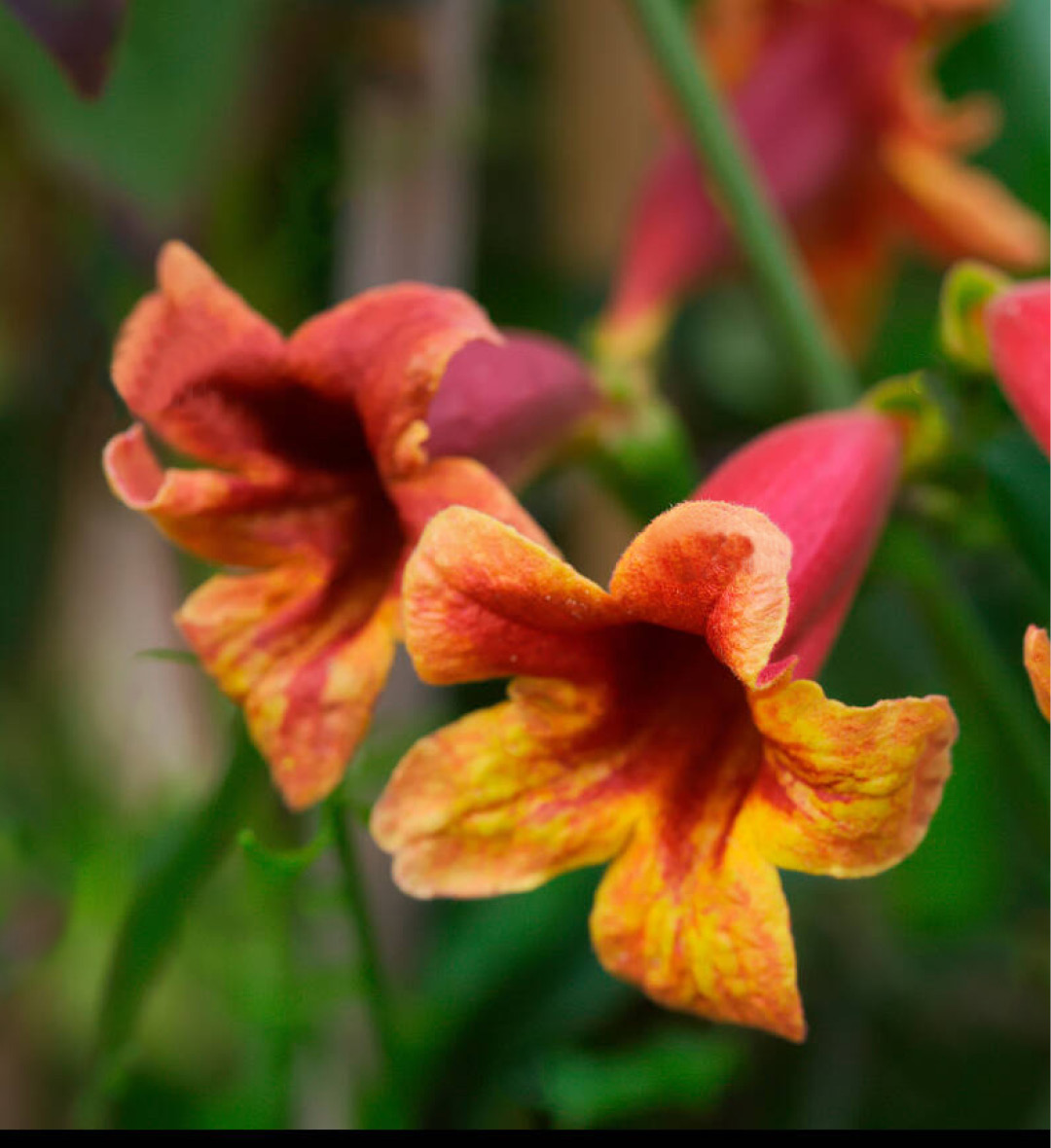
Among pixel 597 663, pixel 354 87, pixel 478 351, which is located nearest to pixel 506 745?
pixel 597 663

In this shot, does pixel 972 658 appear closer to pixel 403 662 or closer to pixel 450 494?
pixel 450 494

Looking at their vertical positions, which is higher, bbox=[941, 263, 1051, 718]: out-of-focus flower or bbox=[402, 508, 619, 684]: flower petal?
bbox=[402, 508, 619, 684]: flower petal

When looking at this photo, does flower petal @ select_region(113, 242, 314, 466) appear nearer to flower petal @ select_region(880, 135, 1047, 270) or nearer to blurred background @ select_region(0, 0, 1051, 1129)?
blurred background @ select_region(0, 0, 1051, 1129)

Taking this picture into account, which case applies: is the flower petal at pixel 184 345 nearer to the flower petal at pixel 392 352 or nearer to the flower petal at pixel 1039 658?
the flower petal at pixel 392 352

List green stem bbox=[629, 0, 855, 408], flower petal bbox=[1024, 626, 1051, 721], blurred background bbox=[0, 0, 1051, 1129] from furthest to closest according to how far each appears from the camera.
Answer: blurred background bbox=[0, 0, 1051, 1129] → green stem bbox=[629, 0, 855, 408] → flower petal bbox=[1024, 626, 1051, 721]

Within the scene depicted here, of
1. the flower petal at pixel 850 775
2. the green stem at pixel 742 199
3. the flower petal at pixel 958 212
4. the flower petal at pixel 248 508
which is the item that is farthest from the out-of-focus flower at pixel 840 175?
the flower petal at pixel 850 775

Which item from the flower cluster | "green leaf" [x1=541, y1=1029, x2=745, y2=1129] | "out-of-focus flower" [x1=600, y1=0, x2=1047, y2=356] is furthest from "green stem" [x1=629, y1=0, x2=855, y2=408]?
"green leaf" [x1=541, y1=1029, x2=745, y2=1129]

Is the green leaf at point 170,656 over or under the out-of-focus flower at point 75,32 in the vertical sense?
under
